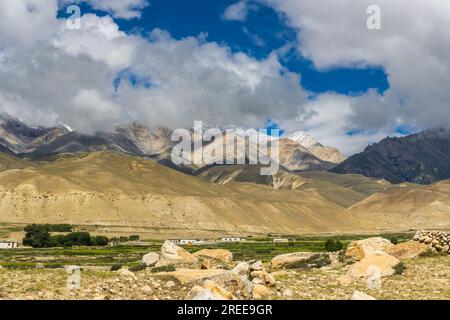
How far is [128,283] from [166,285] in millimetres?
1926

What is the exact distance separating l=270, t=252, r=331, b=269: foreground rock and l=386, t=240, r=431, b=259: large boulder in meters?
6.37

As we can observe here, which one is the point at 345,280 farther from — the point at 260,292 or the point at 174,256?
the point at 174,256

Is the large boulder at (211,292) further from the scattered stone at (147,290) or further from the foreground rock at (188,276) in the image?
the foreground rock at (188,276)

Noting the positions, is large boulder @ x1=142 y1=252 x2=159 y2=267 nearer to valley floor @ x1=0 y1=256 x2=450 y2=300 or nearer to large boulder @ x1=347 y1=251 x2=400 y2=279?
valley floor @ x1=0 y1=256 x2=450 y2=300

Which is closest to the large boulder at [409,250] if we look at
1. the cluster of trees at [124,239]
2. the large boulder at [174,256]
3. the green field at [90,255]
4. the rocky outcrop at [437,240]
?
the rocky outcrop at [437,240]

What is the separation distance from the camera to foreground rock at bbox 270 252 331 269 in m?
49.0

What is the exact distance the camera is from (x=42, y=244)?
126 m

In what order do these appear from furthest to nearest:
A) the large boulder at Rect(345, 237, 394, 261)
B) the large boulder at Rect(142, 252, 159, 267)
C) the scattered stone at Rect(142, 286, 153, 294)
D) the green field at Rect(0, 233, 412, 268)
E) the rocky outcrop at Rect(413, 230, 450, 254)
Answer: the green field at Rect(0, 233, 412, 268) < the large boulder at Rect(142, 252, 159, 267) < the rocky outcrop at Rect(413, 230, 450, 254) < the large boulder at Rect(345, 237, 394, 261) < the scattered stone at Rect(142, 286, 153, 294)

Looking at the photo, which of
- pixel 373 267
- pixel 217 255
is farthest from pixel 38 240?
pixel 373 267

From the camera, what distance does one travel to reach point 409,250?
50.8 m

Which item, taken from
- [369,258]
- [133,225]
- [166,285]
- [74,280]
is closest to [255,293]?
[166,285]

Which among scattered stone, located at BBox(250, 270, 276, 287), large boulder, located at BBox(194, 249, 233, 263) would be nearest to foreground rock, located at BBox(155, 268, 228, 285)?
scattered stone, located at BBox(250, 270, 276, 287)

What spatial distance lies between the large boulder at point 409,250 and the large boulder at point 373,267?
39.5 ft

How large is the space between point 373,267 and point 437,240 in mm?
15976
